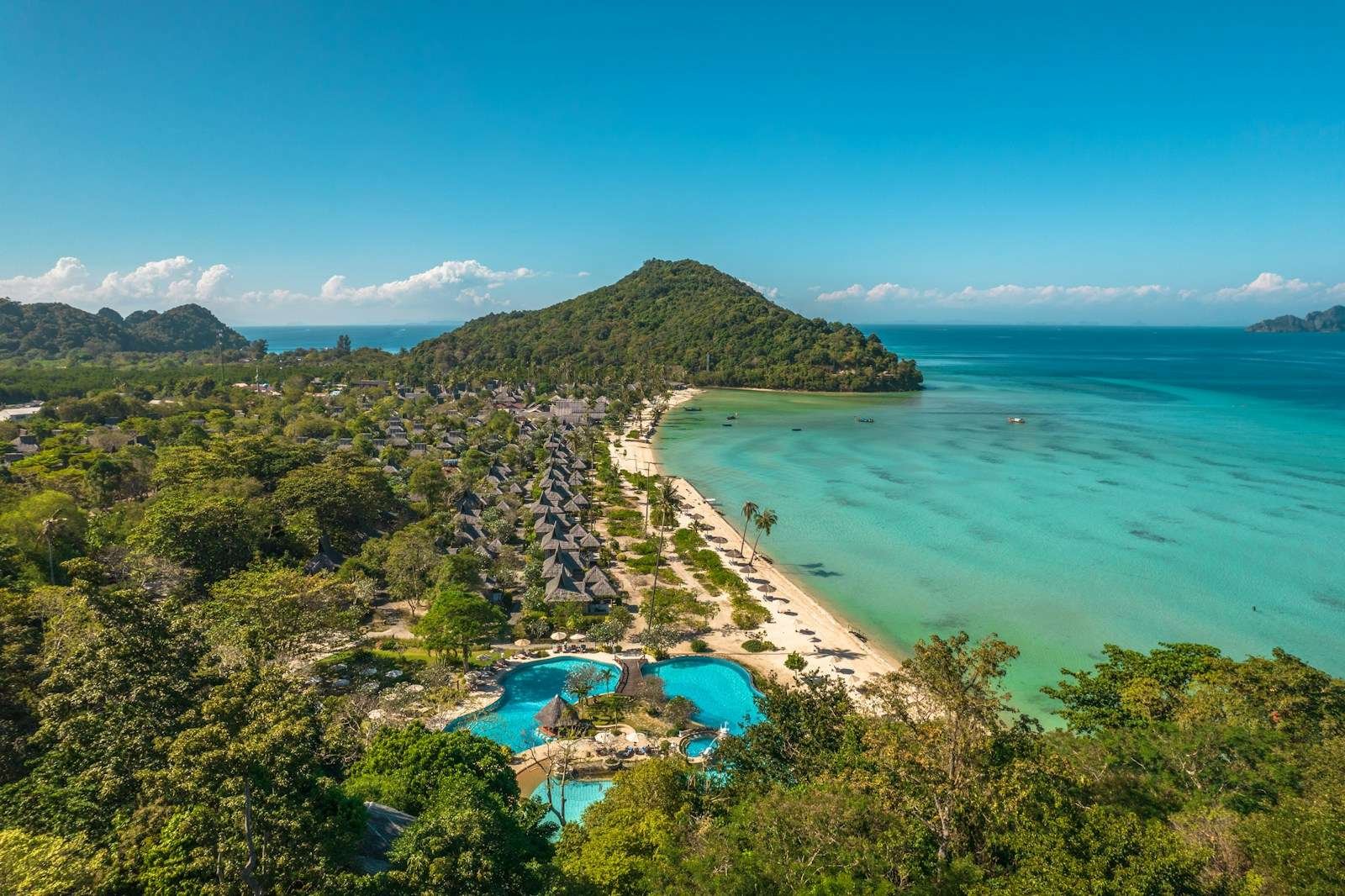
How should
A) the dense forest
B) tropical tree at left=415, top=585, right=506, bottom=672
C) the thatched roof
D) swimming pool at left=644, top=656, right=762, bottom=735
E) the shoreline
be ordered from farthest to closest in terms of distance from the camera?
the shoreline
tropical tree at left=415, top=585, right=506, bottom=672
swimming pool at left=644, top=656, right=762, bottom=735
the thatched roof
the dense forest

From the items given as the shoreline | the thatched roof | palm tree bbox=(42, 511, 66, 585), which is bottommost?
the shoreline

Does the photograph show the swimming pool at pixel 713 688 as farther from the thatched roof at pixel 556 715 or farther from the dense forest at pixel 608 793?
the thatched roof at pixel 556 715

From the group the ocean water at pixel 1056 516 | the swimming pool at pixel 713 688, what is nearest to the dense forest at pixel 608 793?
the swimming pool at pixel 713 688

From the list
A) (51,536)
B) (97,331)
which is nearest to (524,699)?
(51,536)

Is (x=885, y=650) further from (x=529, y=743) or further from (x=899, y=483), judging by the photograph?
(x=899, y=483)

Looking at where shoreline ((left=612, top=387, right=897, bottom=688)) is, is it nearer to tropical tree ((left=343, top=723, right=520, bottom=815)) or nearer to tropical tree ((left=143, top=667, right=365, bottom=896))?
tropical tree ((left=343, top=723, right=520, bottom=815))

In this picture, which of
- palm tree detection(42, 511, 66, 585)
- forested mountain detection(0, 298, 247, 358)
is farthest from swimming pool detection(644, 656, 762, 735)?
forested mountain detection(0, 298, 247, 358)

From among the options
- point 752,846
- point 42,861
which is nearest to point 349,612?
point 42,861
